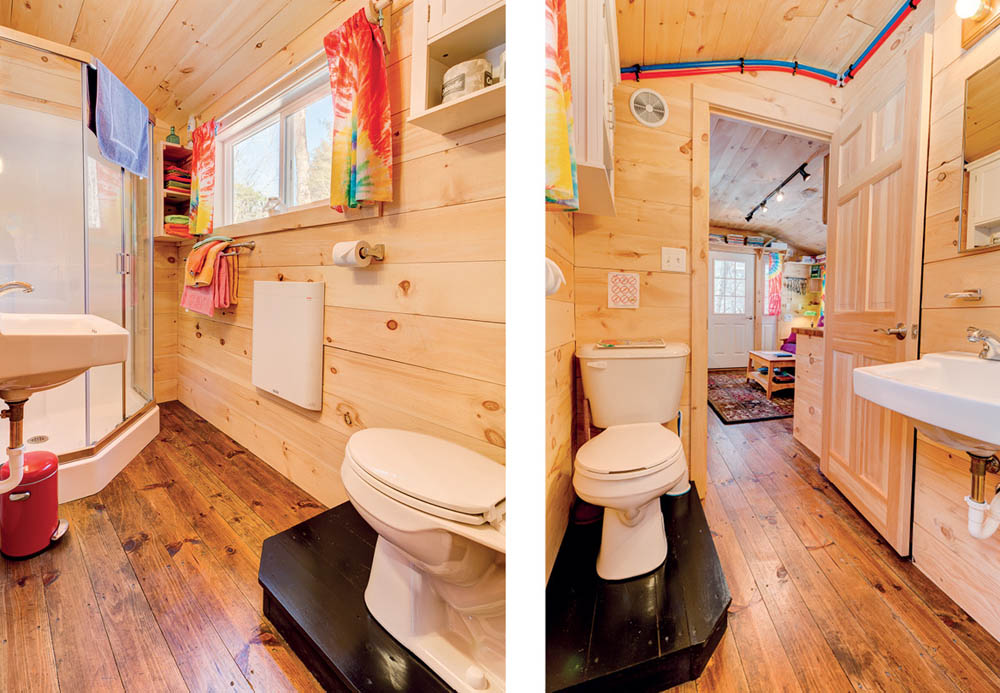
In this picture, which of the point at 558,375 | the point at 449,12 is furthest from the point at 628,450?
the point at 449,12

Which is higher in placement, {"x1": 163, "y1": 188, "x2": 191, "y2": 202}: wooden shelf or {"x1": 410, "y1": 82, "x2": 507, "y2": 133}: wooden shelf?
{"x1": 410, "y1": 82, "x2": 507, "y2": 133}: wooden shelf

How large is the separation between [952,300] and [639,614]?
0.95 metres

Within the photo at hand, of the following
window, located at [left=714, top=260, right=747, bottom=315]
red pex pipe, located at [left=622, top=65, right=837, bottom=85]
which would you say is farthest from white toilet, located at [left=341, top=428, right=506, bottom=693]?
window, located at [left=714, top=260, right=747, bottom=315]

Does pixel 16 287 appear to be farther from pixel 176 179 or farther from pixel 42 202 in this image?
pixel 176 179

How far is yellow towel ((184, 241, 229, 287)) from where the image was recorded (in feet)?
1.30

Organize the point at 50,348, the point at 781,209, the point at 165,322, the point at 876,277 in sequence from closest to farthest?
the point at 50,348 → the point at 165,322 → the point at 876,277 → the point at 781,209

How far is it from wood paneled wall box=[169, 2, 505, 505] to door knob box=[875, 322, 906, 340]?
1.07 m

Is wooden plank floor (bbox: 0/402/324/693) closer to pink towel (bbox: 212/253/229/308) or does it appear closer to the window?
pink towel (bbox: 212/253/229/308)

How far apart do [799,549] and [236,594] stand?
81 centimetres

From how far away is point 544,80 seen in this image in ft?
1.22

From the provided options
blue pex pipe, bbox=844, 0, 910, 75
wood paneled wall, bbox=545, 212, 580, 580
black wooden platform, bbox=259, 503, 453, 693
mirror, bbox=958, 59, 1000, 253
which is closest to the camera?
black wooden platform, bbox=259, 503, 453, 693

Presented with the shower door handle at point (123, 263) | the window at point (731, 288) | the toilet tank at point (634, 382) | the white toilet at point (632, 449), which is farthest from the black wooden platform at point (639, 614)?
the window at point (731, 288)

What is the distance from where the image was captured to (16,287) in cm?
29

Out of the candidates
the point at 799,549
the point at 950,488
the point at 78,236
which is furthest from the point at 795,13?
the point at 950,488
